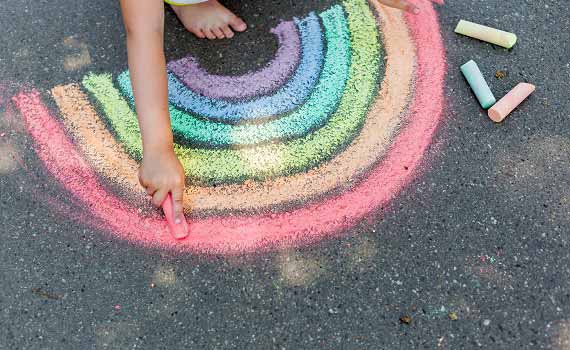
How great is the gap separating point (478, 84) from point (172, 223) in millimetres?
1175

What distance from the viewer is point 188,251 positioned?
6.36ft

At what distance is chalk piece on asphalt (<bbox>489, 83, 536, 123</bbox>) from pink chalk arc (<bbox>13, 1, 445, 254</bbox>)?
0.61ft

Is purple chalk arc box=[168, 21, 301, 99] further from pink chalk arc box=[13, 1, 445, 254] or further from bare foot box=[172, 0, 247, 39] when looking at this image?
pink chalk arc box=[13, 1, 445, 254]

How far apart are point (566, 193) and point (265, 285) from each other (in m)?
1.01

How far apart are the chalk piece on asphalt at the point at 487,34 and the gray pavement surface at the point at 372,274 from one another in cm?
27

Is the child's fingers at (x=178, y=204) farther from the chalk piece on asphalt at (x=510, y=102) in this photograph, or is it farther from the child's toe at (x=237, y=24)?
the chalk piece on asphalt at (x=510, y=102)

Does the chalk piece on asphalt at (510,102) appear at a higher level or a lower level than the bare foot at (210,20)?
lower

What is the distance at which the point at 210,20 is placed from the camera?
97.2 inches

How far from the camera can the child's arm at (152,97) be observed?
1925mm

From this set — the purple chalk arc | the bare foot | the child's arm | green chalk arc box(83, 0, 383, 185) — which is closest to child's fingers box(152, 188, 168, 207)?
the child's arm

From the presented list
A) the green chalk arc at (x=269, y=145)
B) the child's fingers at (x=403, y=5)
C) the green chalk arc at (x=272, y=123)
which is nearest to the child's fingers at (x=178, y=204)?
the green chalk arc at (x=269, y=145)

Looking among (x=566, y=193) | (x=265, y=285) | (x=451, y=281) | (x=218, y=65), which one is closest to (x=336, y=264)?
(x=265, y=285)

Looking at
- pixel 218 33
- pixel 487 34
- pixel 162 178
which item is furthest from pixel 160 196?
pixel 487 34

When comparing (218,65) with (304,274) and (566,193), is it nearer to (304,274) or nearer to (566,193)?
(304,274)
